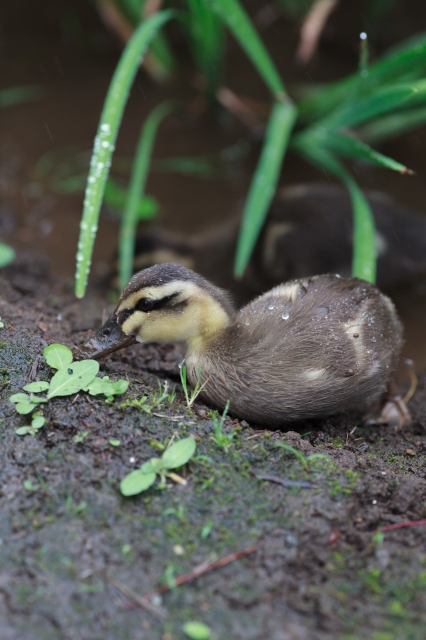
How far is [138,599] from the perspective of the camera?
1410 millimetres

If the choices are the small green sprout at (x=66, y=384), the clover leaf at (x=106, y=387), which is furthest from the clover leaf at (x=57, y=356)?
the clover leaf at (x=106, y=387)

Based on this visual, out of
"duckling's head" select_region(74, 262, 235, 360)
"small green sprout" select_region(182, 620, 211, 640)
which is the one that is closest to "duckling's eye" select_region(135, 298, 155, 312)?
"duckling's head" select_region(74, 262, 235, 360)

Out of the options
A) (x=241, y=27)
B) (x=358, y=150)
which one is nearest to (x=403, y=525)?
(x=358, y=150)

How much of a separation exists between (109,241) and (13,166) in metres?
0.96

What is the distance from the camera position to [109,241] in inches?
167

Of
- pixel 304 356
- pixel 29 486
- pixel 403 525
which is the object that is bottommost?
pixel 403 525

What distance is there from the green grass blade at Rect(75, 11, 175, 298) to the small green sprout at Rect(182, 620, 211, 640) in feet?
4.43

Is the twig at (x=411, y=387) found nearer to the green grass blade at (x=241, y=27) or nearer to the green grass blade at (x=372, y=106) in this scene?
the green grass blade at (x=372, y=106)

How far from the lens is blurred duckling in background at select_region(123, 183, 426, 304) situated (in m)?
3.75

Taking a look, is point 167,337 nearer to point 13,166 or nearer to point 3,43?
point 13,166

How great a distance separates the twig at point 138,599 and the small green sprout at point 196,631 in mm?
Result: 63

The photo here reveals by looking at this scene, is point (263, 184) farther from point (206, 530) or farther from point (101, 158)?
point (206, 530)

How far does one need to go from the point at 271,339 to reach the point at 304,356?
0.47 feet

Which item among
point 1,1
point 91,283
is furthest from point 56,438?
point 1,1
